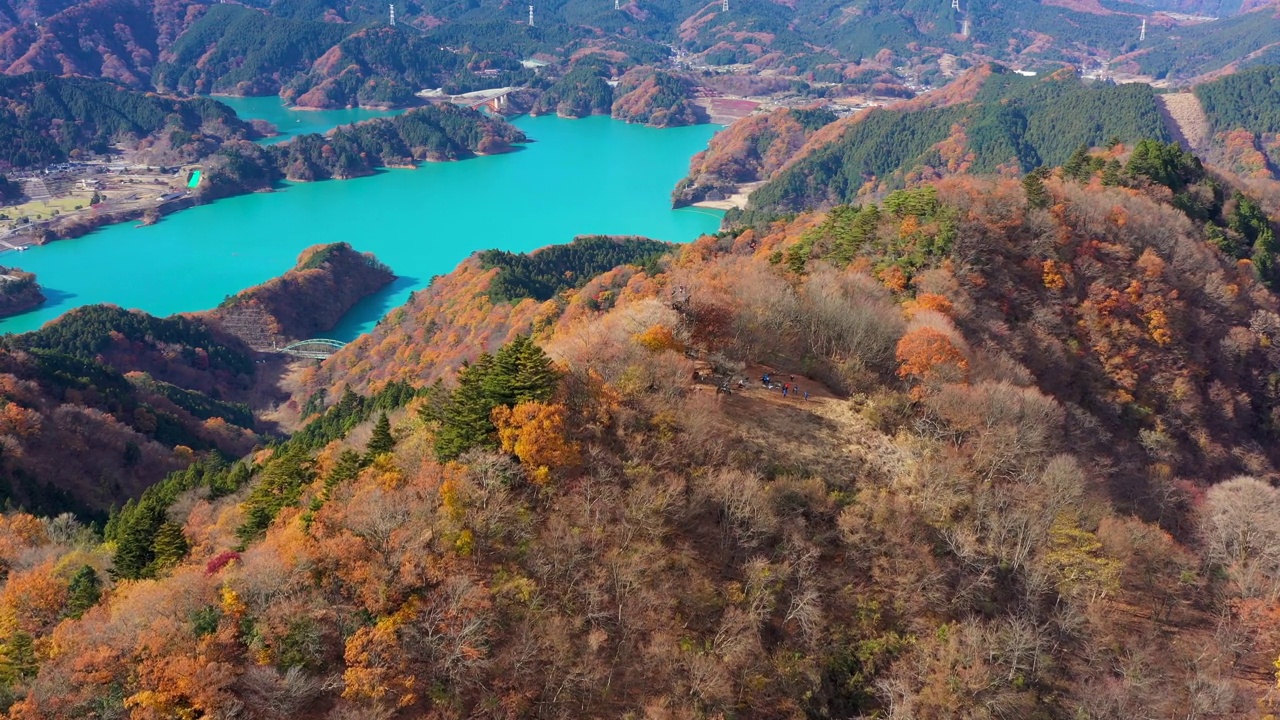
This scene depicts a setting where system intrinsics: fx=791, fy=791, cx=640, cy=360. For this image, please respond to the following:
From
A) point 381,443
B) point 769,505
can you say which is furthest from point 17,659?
point 769,505

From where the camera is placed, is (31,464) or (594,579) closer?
(594,579)

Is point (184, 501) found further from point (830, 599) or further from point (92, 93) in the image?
point (92, 93)

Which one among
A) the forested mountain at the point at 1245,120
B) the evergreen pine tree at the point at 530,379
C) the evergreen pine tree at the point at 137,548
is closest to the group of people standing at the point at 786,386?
the evergreen pine tree at the point at 530,379

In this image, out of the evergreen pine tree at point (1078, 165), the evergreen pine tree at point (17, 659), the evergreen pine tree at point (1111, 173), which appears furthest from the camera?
the evergreen pine tree at point (1078, 165)

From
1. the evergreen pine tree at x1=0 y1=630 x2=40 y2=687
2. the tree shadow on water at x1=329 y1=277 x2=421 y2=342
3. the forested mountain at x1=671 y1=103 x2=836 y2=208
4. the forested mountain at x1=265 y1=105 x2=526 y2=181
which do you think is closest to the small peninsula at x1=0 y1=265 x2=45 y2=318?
the tree shadow on water at x1=329 y1=277 x2=421 y2=342

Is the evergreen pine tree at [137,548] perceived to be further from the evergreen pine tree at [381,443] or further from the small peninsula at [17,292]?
the small peninsula at [17,292]

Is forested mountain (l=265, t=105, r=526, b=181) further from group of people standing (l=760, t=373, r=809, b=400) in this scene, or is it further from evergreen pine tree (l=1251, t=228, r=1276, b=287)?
group of people standing (l=760, t=373, r=809, b=400)

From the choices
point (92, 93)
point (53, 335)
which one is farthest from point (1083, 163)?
point (92, 93)
